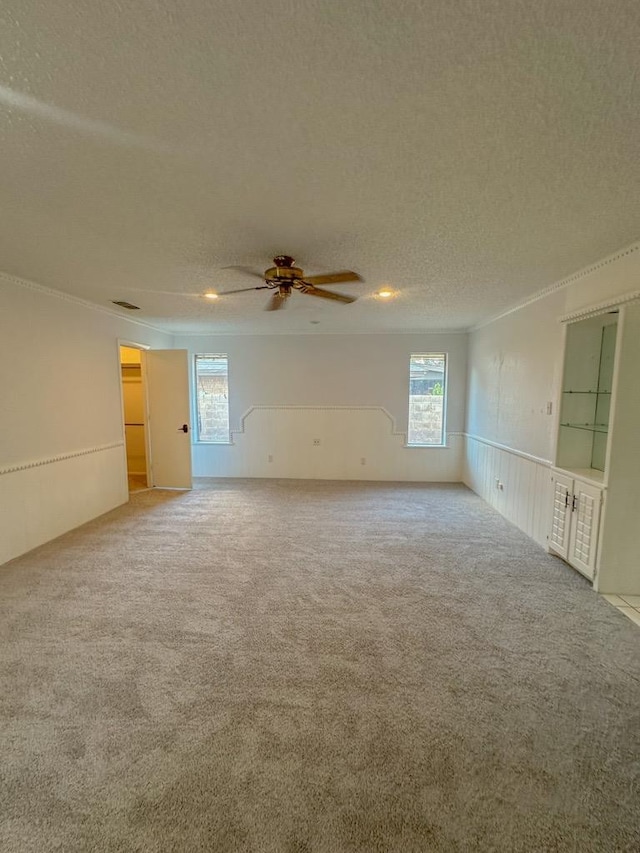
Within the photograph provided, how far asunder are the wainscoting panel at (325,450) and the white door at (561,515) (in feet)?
8.63

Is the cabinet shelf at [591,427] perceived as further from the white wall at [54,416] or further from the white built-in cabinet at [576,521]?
the white wall at [54,416]

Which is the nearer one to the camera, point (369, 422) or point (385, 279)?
point (385, 279)

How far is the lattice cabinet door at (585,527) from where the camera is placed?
2.57 m

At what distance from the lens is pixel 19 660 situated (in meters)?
1.85

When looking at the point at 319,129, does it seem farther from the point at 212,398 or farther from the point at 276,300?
the point at 212,398

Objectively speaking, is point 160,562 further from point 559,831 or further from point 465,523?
point 465,523

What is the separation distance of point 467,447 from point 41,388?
538 centimetres

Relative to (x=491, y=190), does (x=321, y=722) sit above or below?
below

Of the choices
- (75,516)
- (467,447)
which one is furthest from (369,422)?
(75,516)

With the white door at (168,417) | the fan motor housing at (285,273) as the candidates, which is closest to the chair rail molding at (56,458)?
the white door at (168,417)

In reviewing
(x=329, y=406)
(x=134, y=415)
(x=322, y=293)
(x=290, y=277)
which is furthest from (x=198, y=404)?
(x=290, y=277)

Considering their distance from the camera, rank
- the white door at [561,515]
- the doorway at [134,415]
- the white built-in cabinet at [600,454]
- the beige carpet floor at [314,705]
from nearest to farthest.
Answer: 1. the beige carpet floor at [314,705]
2. the white built-in cabinet at [600,454]
3. the white door at [561,515]
4. the doorway at [134,415]

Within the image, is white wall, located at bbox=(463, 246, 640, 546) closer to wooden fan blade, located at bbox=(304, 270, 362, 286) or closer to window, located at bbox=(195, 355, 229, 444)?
wooden fan blade, located at bbox=(304, 270, 362, 286)

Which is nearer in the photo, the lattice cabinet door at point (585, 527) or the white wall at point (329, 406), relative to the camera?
the lattice cabinet door at point (585, 527)
